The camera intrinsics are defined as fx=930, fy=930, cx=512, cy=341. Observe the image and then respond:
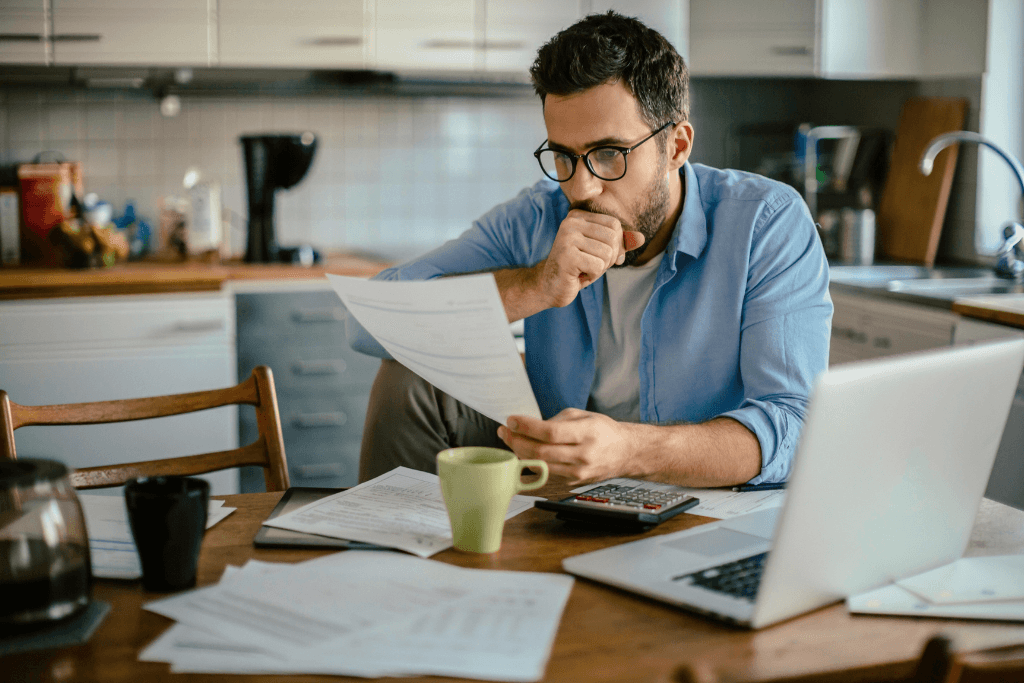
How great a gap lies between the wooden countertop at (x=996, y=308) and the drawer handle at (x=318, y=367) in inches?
69.0

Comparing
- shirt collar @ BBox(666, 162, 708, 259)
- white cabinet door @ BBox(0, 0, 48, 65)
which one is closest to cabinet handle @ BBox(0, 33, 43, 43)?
white cabinet door @ BBox(0, 0, 48, 65)

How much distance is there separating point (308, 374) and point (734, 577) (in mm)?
2202

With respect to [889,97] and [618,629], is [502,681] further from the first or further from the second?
[889,97]

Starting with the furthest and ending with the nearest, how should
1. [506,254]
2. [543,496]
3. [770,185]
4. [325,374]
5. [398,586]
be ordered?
[325,374] → [506,254] → [770,185] → [543,496] → [398,586]

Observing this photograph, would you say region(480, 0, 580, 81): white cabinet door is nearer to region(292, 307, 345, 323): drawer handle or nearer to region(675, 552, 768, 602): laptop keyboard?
region(292, 307, 345, 323): drawer handle

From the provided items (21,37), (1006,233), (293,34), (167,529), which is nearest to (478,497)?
(167,529)

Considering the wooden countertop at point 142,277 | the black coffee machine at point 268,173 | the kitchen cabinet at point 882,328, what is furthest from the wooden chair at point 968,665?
the black coffee machine at point 268,173

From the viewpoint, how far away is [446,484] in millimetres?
911

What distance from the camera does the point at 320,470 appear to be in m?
2.93

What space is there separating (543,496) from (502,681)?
45cm

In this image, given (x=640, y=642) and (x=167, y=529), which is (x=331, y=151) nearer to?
(x=167, y=529)

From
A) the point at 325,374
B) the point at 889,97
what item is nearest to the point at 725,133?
the point at 889,97

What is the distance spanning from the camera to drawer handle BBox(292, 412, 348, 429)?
2.87 meters

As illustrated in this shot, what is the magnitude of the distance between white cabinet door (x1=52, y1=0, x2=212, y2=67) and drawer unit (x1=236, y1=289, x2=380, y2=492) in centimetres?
81
